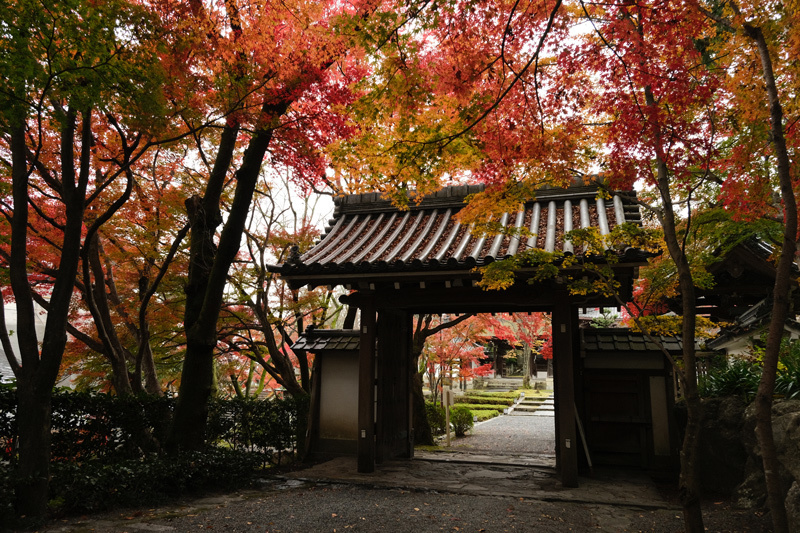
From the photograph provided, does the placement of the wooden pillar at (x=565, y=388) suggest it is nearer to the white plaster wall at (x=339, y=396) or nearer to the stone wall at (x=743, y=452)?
the stone wall at (x=743, y=452)

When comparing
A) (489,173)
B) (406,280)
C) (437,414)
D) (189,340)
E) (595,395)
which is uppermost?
(489,173)

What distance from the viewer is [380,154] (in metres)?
5.82

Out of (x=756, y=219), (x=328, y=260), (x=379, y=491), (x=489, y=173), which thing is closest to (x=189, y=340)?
(x=328, y=260)

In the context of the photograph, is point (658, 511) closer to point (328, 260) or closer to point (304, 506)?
point (304, 506)

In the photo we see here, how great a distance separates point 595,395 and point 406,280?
14.6 feet

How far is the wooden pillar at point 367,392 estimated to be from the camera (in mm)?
7961

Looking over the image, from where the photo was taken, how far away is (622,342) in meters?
9.04

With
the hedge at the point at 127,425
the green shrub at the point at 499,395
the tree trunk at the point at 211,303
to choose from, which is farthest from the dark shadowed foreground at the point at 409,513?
the green shrub at the point at 499,395

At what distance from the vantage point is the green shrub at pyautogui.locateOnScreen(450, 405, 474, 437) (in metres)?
15.3

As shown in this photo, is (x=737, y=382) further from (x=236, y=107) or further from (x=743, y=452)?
(x=236, y=107)

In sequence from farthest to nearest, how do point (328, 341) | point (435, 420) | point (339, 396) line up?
point (435, 420) → point (328, 341) → point (339, 396)

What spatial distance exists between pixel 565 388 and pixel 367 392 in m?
3.16

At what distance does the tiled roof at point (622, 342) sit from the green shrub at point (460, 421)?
7.02 m

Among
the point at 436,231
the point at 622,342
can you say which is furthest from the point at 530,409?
the point at 436,231
